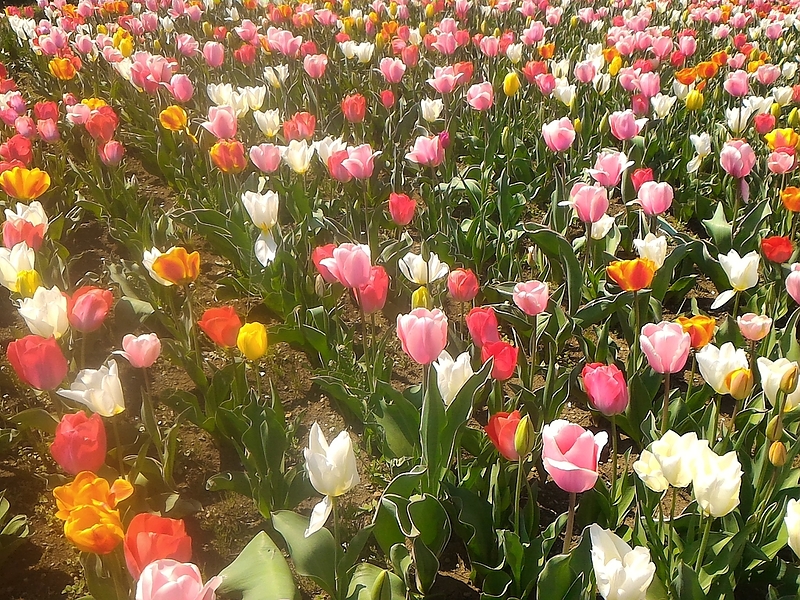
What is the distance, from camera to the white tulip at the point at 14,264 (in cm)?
210

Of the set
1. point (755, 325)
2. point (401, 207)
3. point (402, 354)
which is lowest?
point (402, 354)

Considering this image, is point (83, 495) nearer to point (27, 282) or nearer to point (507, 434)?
point (507, 434)

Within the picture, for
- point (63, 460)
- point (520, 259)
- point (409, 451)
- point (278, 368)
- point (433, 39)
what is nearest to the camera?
point (63, 460)

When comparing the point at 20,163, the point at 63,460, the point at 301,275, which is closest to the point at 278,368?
the point at 301,275

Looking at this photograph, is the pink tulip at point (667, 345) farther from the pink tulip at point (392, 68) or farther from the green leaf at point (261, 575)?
the pink tulip at point (392, 68)

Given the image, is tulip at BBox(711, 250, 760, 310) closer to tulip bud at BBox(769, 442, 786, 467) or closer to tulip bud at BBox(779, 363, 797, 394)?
tulip bud at BBox(779, 363, 797, 394)

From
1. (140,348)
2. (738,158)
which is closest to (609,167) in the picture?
(738,158)

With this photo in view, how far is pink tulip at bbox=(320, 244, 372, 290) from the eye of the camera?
1.91 m

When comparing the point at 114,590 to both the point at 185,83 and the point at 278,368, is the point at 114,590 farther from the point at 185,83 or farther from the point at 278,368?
the point at 185,83

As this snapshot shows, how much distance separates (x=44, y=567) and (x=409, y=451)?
3.19ft

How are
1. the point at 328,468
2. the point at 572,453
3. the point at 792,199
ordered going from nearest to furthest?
the point at 572,453 < the point at 328,468 < the point at 792,199

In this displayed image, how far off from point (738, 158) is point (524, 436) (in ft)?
6.54

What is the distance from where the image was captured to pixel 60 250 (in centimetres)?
303

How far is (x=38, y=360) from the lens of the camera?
170cm
